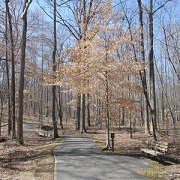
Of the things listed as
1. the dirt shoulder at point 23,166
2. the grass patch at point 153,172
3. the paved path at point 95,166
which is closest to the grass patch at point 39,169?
the dirt shoulder at point 23,166

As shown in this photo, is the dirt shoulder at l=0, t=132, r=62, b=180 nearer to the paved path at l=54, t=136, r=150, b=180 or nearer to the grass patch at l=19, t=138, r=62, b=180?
the grass patch at l=19, t=138, r=62, b=180

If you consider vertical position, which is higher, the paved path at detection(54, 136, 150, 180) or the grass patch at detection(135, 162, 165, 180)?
the paved path at detection(54, 136, 150, 180)

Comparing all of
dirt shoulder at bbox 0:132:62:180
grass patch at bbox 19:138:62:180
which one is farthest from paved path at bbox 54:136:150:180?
dirt shoulder at bbox 0:132:62:180

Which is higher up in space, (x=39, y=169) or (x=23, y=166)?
(x=39, y=169)

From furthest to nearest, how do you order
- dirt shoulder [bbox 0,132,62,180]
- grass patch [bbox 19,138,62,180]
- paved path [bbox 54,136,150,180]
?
dirt shoulder [bbox 0,132,62,180] → grass patch [bbox 19,138,62,180] → paved path [bbox 54,136,150,180]

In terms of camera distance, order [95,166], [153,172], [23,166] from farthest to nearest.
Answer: [23,166], [95,166], [153,172]

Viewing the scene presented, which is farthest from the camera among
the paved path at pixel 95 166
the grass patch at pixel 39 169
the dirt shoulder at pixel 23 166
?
the dirt shoulder at pixel 23 166

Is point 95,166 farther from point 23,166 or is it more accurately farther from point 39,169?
point 23,166

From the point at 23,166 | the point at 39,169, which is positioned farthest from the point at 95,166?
the point at 23,166

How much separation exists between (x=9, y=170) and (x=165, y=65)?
38.2 metres

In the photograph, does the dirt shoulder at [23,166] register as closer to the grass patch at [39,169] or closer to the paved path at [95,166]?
the grass patch at [39,169]

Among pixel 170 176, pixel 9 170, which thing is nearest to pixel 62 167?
pixel 9 170

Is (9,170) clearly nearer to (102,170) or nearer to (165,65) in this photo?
(102,170)

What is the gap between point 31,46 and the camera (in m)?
24.6
